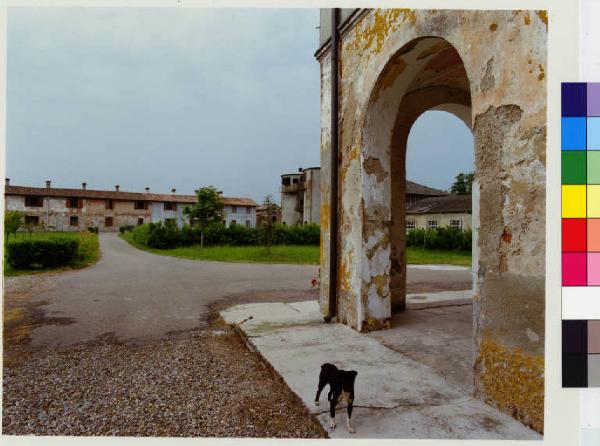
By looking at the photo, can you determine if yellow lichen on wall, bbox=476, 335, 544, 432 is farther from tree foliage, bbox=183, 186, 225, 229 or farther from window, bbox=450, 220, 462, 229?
window, bbox=450, 220, 462, 229

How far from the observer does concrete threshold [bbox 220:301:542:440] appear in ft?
9.27

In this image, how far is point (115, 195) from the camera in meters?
47.5

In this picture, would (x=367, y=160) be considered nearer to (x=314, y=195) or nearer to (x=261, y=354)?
(x=261, y=354)

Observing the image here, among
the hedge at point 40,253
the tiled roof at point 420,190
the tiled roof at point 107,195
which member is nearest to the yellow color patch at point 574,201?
the hedge at point 40,253

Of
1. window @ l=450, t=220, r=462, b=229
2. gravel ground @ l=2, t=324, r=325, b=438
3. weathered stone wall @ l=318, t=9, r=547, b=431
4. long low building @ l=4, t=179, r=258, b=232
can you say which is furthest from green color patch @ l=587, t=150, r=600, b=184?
long low building @ l=4, t=179, r=258, b=232

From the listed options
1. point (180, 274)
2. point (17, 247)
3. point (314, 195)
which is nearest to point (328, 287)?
point (180, 274)

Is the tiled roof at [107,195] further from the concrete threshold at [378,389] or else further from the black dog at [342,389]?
the black dog at [342,389]

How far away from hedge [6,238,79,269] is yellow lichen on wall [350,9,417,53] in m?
13.9

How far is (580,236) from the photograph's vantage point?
310 cm

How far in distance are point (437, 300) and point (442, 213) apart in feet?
83.8

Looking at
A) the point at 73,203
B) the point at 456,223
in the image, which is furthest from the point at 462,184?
the point at 73,203

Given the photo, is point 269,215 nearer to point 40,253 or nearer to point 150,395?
point 40,253

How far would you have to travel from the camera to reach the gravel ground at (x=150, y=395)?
3.07 m

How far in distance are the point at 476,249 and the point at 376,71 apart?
2.77m
